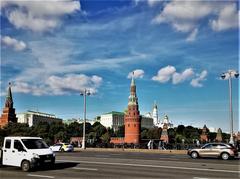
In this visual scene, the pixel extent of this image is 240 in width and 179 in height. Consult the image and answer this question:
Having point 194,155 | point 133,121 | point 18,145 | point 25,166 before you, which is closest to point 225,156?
point 194,155

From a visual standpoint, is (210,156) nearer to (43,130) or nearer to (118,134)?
(43,130)

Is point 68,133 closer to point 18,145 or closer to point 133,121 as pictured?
point 133,121

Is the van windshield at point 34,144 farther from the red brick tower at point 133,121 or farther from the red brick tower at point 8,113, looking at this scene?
the red brick tower at point 8,113

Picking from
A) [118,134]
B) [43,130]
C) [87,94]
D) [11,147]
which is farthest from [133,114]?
[11,147]

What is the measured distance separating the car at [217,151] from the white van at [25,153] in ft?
49.3

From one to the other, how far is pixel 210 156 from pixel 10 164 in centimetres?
1696

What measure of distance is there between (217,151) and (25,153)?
1689 cm

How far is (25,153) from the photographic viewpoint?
17.5 m

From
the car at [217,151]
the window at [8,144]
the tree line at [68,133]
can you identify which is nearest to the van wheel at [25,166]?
the window at [8,144]

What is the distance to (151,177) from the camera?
A: 15039mm

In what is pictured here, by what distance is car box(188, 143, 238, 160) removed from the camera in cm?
2823

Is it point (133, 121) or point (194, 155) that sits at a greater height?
point (133, 121)

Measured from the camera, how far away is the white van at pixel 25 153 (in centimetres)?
1736

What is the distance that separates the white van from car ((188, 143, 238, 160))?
1502 cm
